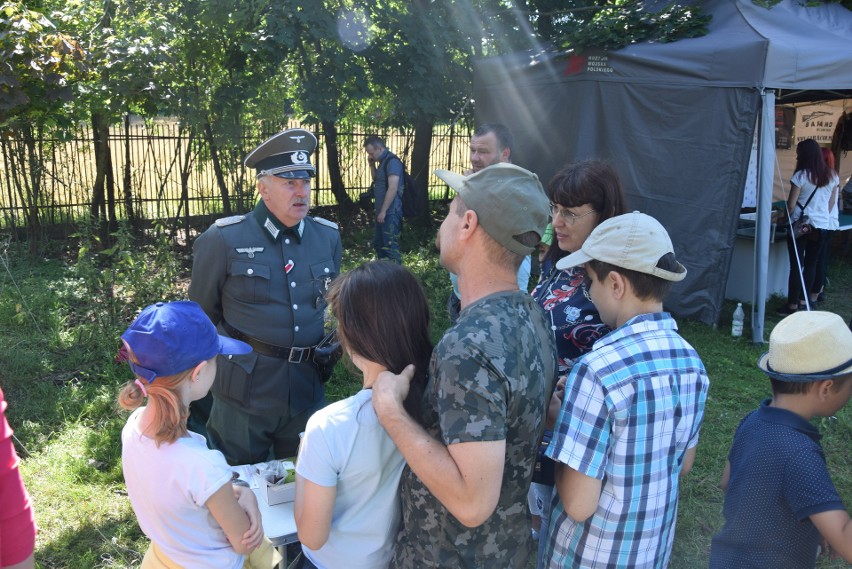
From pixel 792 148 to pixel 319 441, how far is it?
1039cm

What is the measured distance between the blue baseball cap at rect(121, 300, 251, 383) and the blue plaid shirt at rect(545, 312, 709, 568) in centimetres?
96

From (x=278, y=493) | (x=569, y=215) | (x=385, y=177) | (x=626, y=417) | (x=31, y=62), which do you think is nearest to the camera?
(x=626, y=417)

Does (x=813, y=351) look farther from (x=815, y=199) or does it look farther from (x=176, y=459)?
(x=815, y=199)

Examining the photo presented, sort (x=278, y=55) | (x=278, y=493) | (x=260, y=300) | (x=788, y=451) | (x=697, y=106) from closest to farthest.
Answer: (x=788, y=451), (x=278, y=493), (x=260, y=300), (x=697, y=106), (x=278, y=55)

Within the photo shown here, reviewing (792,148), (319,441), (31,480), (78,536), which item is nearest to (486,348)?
(319,441)

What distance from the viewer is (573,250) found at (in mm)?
2467

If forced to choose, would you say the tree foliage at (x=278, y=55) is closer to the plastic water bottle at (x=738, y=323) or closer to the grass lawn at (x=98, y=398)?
the grass lawn at (x=98, y=398)

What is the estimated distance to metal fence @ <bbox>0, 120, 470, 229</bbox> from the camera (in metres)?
7.94

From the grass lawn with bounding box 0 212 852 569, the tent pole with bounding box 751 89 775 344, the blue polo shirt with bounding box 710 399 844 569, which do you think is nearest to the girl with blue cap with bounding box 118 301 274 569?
the blue polo shirt with bounding box 710 399 844 569

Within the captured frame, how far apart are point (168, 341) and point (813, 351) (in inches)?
67.4

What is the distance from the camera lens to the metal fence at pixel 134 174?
313 inches

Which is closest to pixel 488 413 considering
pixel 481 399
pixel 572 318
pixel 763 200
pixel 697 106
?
pixel 481 399

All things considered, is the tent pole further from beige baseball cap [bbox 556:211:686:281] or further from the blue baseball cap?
the blue baseball cap

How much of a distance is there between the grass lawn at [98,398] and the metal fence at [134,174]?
131cm
